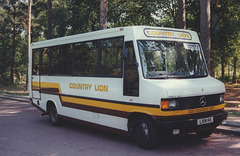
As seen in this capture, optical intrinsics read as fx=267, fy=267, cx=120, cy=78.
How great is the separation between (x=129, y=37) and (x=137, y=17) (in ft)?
68.2

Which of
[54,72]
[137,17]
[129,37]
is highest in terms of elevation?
[137,17]

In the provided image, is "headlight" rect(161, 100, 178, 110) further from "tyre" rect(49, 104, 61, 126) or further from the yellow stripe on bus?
"tyre" rect(49, 104, 61, 126)

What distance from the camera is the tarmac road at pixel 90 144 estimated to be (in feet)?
19.6

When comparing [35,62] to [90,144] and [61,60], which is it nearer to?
[61,60]

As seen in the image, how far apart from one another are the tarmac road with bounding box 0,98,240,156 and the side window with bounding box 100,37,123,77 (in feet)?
5.96

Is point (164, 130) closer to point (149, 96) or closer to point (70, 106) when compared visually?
point (149, 96)

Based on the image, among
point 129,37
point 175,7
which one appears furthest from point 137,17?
point 129,37

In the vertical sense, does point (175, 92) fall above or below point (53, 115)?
above

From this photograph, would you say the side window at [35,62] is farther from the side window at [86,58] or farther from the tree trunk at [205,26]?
the tree trunk at [205,26]

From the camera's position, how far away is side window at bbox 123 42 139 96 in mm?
6173

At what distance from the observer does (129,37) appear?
6.43 metres

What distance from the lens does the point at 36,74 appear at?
416 inches

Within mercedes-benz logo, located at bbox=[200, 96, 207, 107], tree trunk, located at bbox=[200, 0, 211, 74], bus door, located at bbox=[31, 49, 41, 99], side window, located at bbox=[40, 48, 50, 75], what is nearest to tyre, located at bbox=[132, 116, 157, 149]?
mercedes-benz logo, located at bbox=[200, 96, 207, 107]

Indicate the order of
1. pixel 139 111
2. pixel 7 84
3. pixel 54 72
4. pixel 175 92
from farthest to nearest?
Result: pixel 7 84
pixel 54 72
pixel 139 111
pixel 175 92
